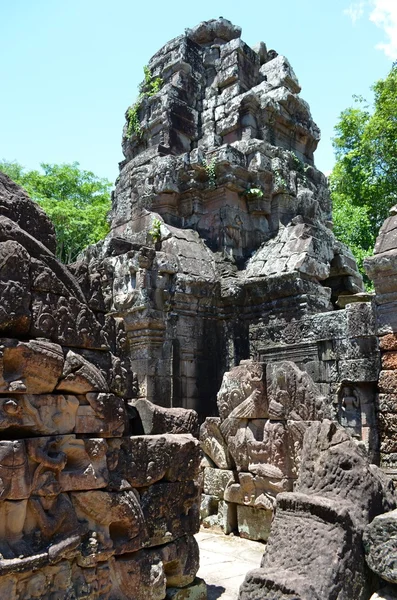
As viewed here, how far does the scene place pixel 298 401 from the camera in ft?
18.5

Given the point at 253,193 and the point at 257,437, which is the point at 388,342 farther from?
the point at 253,193

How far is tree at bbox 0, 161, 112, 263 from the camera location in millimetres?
22484

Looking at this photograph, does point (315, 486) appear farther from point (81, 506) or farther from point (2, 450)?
point (2, 450)

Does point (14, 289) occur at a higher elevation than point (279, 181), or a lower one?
lower

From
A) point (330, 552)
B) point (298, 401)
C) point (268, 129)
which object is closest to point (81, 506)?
point (330, 552)

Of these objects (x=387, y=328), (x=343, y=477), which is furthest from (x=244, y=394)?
(x=343, y=477)

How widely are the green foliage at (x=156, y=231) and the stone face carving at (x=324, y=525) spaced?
6.29m

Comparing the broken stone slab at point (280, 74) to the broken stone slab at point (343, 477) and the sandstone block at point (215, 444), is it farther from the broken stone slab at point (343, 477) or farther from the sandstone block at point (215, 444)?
the broken stone slab at point (343, 477)

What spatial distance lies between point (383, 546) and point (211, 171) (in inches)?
324

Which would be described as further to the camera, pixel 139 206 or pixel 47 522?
pixel 139 206

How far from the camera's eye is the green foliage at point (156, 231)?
31.0 ft

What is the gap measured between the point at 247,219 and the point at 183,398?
373cm

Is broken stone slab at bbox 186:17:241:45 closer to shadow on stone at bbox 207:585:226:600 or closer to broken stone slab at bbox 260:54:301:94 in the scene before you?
broken stone slab at bbox 260:54:301:94

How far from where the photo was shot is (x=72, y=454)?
316 centimetres
